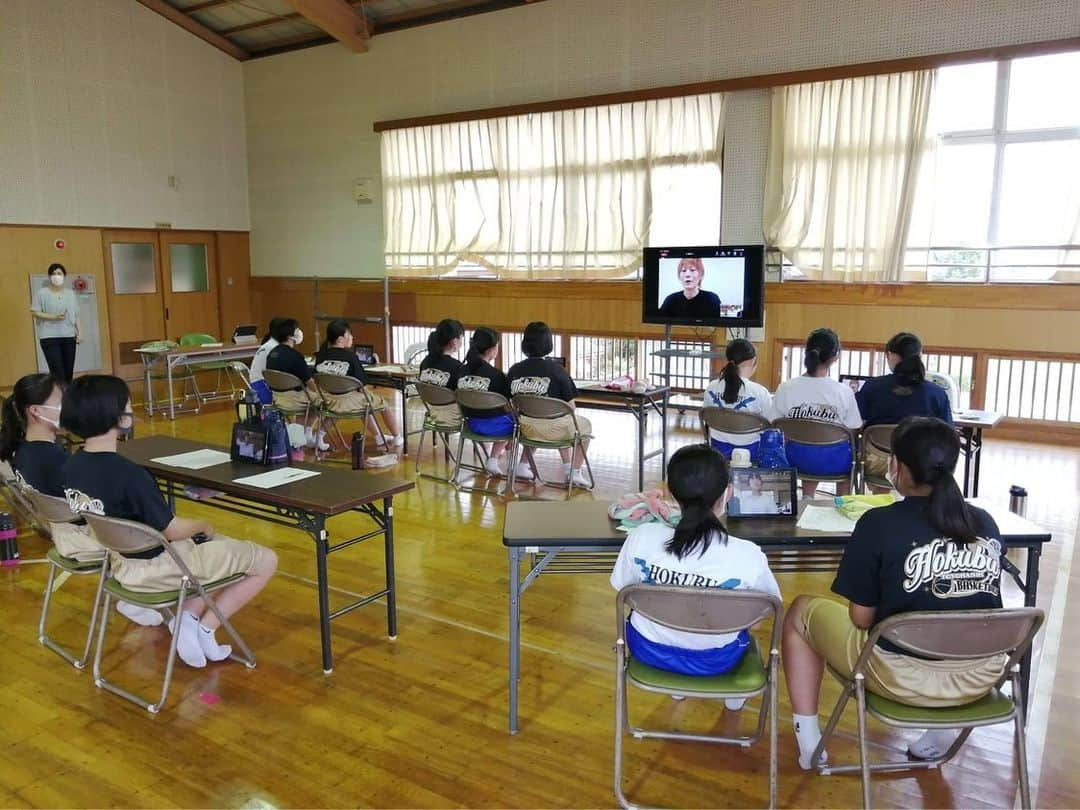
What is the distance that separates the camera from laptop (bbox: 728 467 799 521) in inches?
113

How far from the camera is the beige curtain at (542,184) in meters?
8.77

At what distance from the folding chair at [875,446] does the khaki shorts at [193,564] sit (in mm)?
3023

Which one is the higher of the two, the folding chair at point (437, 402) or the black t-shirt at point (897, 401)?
the black t-shirt at point (897, 401)

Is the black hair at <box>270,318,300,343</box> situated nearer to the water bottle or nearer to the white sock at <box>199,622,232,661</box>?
the water bottle

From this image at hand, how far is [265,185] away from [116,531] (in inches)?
414

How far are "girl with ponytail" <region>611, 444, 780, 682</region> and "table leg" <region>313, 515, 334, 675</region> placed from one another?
1.25m

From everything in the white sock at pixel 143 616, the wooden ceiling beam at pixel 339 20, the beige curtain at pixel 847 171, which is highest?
the wooden ceiling beam at pixel 339 20

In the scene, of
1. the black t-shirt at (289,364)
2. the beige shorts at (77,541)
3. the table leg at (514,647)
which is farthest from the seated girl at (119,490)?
the black t-shirt at (289,364)

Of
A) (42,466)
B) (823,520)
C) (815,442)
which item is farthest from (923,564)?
(42,466)

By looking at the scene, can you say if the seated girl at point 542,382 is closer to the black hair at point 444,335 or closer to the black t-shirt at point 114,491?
the black hair at point 444,335

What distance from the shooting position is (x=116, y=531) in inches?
110

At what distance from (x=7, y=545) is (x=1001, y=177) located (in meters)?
7.84

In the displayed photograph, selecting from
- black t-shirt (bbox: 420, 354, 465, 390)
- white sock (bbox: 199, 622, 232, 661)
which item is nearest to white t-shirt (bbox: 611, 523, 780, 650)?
white sock (bbox: 199, 622, 232, 661)

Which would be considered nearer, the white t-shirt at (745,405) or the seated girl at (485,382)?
the white t-shirt at (745,405)
